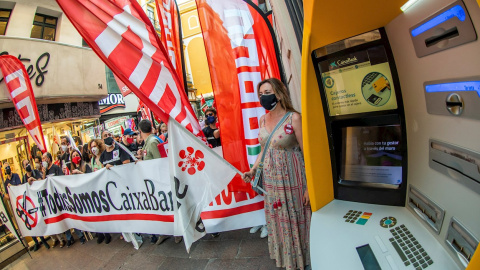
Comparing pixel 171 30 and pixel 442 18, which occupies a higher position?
pixel 171 30

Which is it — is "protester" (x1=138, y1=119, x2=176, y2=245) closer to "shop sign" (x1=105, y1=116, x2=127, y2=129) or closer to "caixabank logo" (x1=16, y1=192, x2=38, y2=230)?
"caixabank logo" (x1=16, y1=192, x2=38, y2=230)

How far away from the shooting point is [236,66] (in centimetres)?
270

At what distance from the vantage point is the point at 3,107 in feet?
29.2

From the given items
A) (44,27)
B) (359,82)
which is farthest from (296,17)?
(44,27)

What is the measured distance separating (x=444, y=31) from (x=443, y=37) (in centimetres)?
2

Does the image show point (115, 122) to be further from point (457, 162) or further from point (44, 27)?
point (457, 162)

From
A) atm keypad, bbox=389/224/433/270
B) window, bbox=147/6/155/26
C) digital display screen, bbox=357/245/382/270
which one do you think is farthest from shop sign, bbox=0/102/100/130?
window, bbox=147/6/155/26

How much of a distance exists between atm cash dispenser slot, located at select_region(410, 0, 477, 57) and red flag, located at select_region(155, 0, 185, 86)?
2850mm

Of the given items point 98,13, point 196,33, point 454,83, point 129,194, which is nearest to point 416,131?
point 454,83

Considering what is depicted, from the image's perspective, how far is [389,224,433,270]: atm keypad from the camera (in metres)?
0.93

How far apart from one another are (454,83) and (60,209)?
5.73 m

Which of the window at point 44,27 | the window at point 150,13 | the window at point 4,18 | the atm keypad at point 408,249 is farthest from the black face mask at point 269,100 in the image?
the window at point 150,13

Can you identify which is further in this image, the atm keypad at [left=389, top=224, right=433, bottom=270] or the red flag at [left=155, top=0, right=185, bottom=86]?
the red flag at [left=155, top=0, right=185, bottom=86]

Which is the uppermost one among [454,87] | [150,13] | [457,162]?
[150,13]
